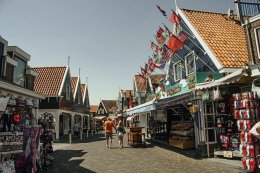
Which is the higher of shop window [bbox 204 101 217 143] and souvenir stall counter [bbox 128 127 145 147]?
shop window [bbox 204 101 217 143]

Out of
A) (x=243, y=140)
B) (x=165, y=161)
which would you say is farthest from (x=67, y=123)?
(x=243, y=140)

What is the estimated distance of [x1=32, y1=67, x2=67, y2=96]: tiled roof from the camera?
25.6 metres

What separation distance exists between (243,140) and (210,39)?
300 inches

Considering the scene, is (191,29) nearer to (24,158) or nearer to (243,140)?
(243,140)

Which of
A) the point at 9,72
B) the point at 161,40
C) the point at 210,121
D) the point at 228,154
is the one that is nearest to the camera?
the point at 228,154

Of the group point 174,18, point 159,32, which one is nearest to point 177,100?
point 174,18

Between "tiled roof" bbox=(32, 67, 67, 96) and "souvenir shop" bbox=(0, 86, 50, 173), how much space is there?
16.0 m

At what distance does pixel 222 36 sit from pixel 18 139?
41.9 ft

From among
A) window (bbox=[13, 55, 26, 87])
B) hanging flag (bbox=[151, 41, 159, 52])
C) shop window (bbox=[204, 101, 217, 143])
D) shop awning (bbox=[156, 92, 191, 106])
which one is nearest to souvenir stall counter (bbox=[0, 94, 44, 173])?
shop awning (bbox=[156, 92, 191, 106])

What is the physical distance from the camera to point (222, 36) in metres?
15.0

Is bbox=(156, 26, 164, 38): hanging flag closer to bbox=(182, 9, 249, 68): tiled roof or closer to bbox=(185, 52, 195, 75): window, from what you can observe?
bbox=(182, 9, 249, 68): tiled roof

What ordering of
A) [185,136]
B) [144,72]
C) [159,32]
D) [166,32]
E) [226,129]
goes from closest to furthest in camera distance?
[226,129], [185,136], [166,32], [159,32], [144,72]

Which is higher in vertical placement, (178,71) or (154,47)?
(154,47)

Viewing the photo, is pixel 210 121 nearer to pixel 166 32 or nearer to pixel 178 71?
pixel 166 32
